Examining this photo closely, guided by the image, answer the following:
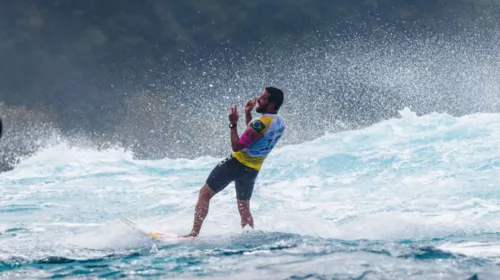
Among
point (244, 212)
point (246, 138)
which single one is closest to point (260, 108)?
point (246, 138)

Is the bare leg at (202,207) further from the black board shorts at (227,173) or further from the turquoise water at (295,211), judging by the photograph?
the turquoise water at (295,211)

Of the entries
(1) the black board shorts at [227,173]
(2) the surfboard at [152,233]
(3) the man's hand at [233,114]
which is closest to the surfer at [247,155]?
(1) the black board shorts at [227,173]

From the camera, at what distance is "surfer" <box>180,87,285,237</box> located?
784cm

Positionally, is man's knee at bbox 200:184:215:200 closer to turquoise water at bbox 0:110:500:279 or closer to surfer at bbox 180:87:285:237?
surfer at bbox 180:87:285:237

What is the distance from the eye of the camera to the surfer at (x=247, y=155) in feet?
25.7

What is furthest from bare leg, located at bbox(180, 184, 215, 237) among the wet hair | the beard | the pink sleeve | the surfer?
the wet hair

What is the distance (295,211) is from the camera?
38.0 ft

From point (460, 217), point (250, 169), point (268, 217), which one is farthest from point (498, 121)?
point (250, 169)

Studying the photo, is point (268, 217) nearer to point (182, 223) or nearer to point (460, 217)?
point (182, 223)

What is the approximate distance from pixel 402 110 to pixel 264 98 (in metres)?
25.4

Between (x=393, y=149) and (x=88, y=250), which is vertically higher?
(x=393, y=149)

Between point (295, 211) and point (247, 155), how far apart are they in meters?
3.69

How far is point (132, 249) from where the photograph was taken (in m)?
7.78

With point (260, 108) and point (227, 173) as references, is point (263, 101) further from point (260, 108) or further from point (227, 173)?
point (227, 173)
